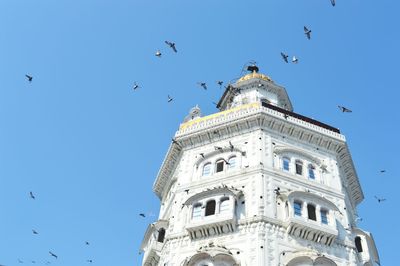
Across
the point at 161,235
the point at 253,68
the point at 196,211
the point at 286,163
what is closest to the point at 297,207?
the point at 286,163

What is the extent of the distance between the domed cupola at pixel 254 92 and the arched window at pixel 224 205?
15.7 metres

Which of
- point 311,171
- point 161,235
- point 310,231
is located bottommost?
point 310,231

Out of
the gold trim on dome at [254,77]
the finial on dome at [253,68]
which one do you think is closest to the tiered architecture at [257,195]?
the gold trim on dome at [254,77]

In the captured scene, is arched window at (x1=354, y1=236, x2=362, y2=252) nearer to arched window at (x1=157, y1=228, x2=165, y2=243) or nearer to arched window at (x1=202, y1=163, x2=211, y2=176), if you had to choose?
arched window at (x1=202, y1=163, x2=211, y2=176)

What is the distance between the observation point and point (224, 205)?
3059cm

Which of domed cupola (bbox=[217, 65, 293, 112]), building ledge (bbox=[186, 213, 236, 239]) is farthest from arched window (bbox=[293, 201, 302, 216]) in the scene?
domed cupola (bbox=[217, 65, 293, 112])

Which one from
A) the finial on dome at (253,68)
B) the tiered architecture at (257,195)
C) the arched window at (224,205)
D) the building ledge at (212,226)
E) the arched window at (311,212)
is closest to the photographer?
the tiered architecture at (257,195)

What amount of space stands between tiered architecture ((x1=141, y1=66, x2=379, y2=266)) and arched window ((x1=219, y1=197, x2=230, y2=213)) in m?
0.06

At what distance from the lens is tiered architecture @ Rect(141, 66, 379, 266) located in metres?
28.5

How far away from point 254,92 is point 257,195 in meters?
17.1

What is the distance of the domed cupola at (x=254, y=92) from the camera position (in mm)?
45688

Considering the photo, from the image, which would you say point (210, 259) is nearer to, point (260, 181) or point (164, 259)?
point (164, 259)

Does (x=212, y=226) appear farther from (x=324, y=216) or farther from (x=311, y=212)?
(x=324, y=216)

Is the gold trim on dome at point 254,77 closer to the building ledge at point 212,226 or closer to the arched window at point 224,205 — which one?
the arched window at point 224,205
